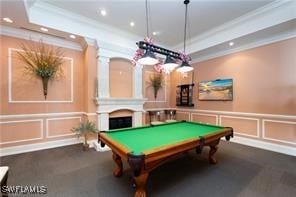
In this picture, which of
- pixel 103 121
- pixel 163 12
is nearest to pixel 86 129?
pixel 103 121

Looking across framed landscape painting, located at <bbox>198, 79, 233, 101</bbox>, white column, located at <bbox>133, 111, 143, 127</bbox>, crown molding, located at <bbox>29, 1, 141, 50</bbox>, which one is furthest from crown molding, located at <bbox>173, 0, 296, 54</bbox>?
white column, located at <bbox>133, 111, 143, 127</bbox>

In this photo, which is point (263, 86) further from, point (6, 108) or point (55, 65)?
point (6, 108)

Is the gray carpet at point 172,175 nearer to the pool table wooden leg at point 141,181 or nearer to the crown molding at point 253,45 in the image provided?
the pool table wooden leg at point 141,181

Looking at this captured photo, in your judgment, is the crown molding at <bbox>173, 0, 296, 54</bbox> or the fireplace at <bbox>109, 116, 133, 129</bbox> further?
the fireplace at <bbox>109, 116, 133, 129</bbox>

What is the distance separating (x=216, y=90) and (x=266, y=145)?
2.07 m

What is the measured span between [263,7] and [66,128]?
5.91 metres

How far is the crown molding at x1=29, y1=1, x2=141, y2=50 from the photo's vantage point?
336 cm

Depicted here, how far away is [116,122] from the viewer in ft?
15.8

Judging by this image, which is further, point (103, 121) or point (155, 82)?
point (155, 82)

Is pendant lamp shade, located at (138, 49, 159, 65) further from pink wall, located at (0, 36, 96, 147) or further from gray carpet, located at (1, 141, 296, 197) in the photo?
pink wall, located at (0, 36, 96, 147)

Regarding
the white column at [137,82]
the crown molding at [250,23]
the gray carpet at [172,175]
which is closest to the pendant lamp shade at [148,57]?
the gray carpet at [172,175]

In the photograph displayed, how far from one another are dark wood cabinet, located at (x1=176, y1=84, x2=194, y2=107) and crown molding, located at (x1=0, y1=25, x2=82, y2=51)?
4.04 metres

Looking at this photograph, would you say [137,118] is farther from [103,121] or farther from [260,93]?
[260,93]

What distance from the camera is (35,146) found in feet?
12.7
